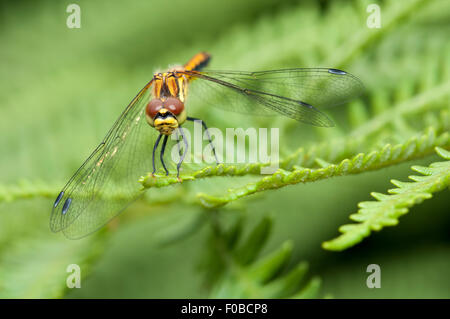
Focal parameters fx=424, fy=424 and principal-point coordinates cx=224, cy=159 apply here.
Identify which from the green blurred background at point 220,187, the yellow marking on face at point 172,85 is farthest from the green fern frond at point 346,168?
the yellow marking on face at point 172,85

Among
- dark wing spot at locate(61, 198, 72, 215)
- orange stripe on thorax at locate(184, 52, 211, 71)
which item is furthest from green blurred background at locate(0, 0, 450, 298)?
orange stripe on thorax at locate(184, 52, 211, 71)

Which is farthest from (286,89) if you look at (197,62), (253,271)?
(253,271)

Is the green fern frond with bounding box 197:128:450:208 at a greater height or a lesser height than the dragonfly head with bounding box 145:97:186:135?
lesser

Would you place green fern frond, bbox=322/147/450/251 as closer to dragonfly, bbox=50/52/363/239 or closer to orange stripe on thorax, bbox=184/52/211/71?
dragonfly, bbox=50/52/363/239

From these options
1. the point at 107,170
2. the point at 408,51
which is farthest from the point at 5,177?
the point at 408,51

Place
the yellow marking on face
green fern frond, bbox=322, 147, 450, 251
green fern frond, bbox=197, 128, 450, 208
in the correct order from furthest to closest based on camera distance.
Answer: the yellow marking on face
green fern frond, bbox=197, 128, 450, 208
green fern frond, bbox=322, 147, 450, 251

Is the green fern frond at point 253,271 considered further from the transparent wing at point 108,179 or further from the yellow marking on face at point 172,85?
the yellow marking on face at point 172,85

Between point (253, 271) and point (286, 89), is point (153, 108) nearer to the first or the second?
point (286, 89)

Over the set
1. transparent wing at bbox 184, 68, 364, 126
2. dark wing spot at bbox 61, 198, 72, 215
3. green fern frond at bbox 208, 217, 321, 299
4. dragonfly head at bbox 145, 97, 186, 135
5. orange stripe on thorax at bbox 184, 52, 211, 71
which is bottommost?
green fern frond at bbox 208, 217, 321, 299
